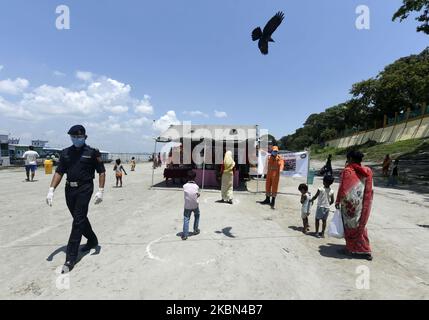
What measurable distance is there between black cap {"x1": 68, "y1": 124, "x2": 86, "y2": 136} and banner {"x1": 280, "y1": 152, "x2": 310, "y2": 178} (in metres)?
8.94

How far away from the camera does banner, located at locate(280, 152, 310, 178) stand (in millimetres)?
12156

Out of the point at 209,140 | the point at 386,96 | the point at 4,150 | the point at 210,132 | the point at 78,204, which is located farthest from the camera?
the point at 386,96

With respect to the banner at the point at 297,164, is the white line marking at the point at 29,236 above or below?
below

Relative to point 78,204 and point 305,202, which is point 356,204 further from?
point 78,204

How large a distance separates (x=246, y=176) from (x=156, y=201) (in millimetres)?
7766

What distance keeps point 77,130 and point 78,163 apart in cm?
56

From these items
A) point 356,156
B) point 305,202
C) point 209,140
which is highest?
point 209,140

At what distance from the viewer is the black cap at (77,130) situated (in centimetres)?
468

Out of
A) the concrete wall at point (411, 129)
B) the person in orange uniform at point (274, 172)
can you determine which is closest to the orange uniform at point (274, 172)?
the person in orange uniform at point (274, 172)

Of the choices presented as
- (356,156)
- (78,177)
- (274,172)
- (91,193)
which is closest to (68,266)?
(91,193)

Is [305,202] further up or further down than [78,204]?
further down

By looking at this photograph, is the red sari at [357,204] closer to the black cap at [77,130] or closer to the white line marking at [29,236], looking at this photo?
the black cap at [77,130]

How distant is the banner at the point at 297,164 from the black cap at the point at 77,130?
894 cm

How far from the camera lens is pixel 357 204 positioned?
4891 mm
